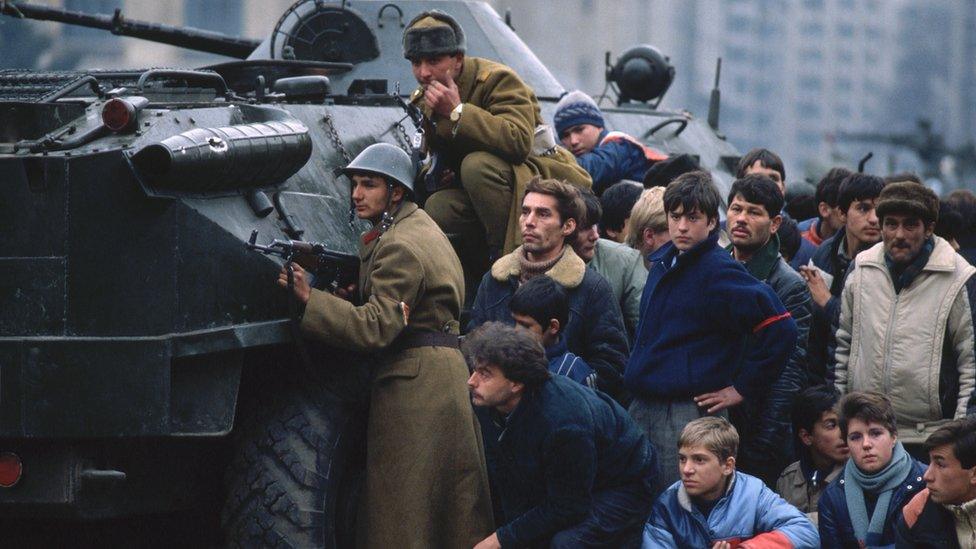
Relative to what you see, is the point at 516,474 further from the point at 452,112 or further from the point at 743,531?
the point at 452,112

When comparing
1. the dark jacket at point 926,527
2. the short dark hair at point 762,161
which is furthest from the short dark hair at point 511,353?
the short dark hair at point 762,161

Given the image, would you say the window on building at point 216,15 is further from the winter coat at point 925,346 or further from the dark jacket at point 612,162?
the winter coat at point 925,346

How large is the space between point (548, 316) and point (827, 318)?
197 cm

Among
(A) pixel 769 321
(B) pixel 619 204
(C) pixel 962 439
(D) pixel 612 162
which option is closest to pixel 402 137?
(B) pixel 619 204

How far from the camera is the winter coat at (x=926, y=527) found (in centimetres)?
771

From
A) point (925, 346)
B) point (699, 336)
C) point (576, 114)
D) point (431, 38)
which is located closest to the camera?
point (699, 336)

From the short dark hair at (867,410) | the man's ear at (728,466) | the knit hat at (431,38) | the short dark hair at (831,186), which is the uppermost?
the knit hat at (431,38)

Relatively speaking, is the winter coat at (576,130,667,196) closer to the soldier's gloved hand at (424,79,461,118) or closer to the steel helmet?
the soldier's gloved hand at (424,79,461,118)

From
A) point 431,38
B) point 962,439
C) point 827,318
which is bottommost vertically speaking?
point 827,318

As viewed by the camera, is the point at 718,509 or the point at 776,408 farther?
the point at 776,408

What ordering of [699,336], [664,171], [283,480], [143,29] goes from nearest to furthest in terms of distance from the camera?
[283,480]
[699,336]
[664,171]
[143,29]

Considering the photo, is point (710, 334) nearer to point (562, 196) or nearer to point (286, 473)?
point (562, 196)

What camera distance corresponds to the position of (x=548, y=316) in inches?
327

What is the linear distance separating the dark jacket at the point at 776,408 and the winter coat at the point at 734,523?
0.58 meters
